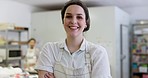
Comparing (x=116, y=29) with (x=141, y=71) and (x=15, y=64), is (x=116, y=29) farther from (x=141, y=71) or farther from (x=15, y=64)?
(x=15, y=64)

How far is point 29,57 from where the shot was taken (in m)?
4.56

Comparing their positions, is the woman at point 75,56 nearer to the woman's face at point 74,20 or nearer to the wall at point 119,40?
the woman's face at point 74,20

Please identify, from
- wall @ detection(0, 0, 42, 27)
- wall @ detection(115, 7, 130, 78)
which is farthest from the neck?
wall @ detection(0, 0, 42, 27)

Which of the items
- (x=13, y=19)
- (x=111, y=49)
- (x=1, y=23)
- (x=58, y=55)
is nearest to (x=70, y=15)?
(x=58, y=55)

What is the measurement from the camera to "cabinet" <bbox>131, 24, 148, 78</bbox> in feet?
16.5

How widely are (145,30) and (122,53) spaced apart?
89 cm

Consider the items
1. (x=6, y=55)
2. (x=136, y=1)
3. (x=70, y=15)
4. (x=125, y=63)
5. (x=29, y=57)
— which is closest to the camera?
(x=70, y=15)

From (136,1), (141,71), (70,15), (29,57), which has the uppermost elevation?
(136,1)

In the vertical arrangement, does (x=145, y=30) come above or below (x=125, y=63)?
above

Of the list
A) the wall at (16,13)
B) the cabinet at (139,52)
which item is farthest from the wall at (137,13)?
the wall at (16,13)

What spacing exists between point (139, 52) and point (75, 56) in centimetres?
440

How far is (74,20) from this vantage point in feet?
3.32

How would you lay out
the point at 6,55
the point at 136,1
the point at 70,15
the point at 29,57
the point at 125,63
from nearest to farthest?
the point at 70,15, the point at 6,55, the point at 29,57, the point at 136,1, the point at 125,63

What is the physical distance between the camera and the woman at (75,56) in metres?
1.01
